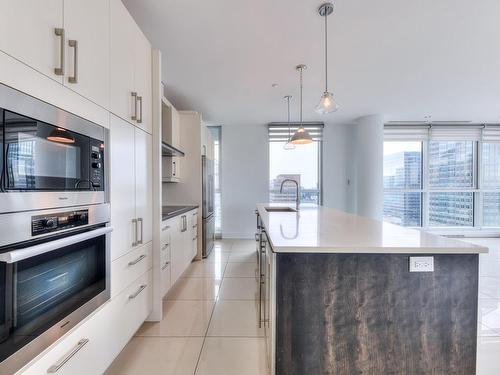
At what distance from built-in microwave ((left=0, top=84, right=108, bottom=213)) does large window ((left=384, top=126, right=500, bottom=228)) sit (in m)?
6.07

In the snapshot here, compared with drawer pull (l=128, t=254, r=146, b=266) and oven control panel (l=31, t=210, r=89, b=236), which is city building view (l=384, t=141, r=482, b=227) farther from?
oven control panel (l=31, t=210, r=89, b=236)

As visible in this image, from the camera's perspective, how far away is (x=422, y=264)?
1.17 meters

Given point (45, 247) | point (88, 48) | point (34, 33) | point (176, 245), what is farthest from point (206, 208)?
point (34, 33)

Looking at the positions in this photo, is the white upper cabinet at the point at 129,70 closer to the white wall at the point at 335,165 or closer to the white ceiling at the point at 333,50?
the white ceiling at the point at 333,50

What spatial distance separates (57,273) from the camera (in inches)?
44.4

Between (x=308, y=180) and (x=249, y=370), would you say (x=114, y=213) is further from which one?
(x=308, y=180)

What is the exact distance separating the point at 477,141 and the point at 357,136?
9.52 ft

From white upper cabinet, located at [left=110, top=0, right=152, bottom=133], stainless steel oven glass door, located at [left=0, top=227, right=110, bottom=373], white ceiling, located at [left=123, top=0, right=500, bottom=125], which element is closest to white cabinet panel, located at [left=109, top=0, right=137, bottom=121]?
white upper cabinet, located at [left=110, top=0, right=152, bottom=133]

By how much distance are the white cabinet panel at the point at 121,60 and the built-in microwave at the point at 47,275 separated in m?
0.68

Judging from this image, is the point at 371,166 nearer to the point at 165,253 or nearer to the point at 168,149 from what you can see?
the point at 168,149

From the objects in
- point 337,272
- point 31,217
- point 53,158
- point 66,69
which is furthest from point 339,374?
point 66,69

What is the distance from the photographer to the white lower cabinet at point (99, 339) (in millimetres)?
1064

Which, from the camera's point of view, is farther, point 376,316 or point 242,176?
point 242,176

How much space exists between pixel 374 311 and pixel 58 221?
1460mm
